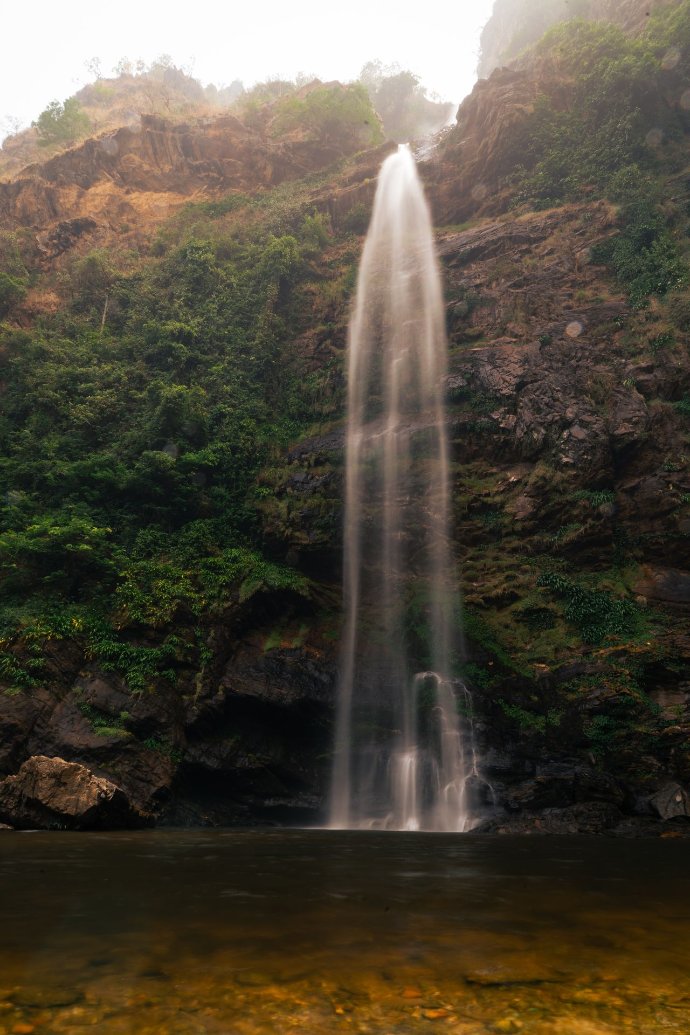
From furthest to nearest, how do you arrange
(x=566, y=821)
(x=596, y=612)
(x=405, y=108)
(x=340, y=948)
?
(x=405, y=108), (x=596, y=612), (x=566, y=821), (x=340, y=948)

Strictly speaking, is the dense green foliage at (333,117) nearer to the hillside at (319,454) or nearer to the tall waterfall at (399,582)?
the hillside at (319,454)

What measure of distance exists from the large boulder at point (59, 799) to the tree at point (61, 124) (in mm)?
45423

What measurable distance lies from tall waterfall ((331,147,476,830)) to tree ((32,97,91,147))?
95.9 ft

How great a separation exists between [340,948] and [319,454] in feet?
63.2

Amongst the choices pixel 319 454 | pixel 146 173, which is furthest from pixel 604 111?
pixel 146 173

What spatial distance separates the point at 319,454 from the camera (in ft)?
73.9

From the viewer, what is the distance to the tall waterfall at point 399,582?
1555 cm

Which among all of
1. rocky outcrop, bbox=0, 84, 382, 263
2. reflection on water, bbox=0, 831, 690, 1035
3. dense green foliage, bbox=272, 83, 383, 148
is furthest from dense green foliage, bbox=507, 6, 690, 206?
reflection on water, bbox=0, 831, 690, 1035

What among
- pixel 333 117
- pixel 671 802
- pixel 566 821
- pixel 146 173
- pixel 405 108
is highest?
pixel 405 108

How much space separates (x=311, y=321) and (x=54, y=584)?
58.3 feet

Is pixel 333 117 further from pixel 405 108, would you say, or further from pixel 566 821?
pixel 566 821

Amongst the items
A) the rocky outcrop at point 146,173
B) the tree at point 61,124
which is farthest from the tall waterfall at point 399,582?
the tree at point 61,124

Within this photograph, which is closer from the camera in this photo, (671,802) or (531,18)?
(671,802)

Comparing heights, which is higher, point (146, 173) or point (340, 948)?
point (146, 173)
